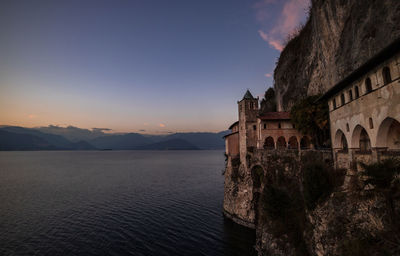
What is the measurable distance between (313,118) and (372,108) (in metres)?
14.2

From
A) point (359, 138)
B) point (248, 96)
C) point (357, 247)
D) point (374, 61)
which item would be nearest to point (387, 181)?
point (357, 247)

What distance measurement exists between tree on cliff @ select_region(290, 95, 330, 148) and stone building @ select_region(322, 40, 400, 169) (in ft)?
18.4

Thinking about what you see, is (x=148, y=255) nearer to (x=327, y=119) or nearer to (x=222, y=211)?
(x=222, y=211)

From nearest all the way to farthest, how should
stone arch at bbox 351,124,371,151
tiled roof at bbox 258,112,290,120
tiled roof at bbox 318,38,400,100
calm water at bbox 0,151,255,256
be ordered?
tiled roof at bbox 318,38,400,100
stone arch at bbox 351,124,371,151
calm water at bbox 0,151,255,256
tiled roof at bbox 258,112,290,120

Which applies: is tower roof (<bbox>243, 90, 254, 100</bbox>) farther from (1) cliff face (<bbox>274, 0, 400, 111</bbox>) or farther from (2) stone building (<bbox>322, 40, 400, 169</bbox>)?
(2) stone building (<bbox>322, 40, 400, 169</bbox>)

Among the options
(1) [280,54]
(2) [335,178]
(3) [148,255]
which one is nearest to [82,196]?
(3) [148,255]

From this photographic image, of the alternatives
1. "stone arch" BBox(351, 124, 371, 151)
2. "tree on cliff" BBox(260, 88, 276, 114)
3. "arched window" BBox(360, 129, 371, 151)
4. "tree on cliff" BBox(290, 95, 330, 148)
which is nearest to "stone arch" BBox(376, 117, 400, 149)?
"stone arch" BBox(351, 124, 371, 151)

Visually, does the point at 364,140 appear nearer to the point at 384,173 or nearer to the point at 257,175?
the point at 384,173

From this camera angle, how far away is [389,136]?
1953 cm

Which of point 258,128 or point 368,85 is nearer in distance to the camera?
point 368,85

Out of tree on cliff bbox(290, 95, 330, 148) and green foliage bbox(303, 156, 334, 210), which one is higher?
tree on cliff bbox(290, 95, 330, 148)

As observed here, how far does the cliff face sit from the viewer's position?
2106cm

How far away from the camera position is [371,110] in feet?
59.3

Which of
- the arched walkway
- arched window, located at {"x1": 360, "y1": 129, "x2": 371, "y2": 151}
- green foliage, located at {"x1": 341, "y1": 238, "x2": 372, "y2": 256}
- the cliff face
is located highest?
the cliff face
